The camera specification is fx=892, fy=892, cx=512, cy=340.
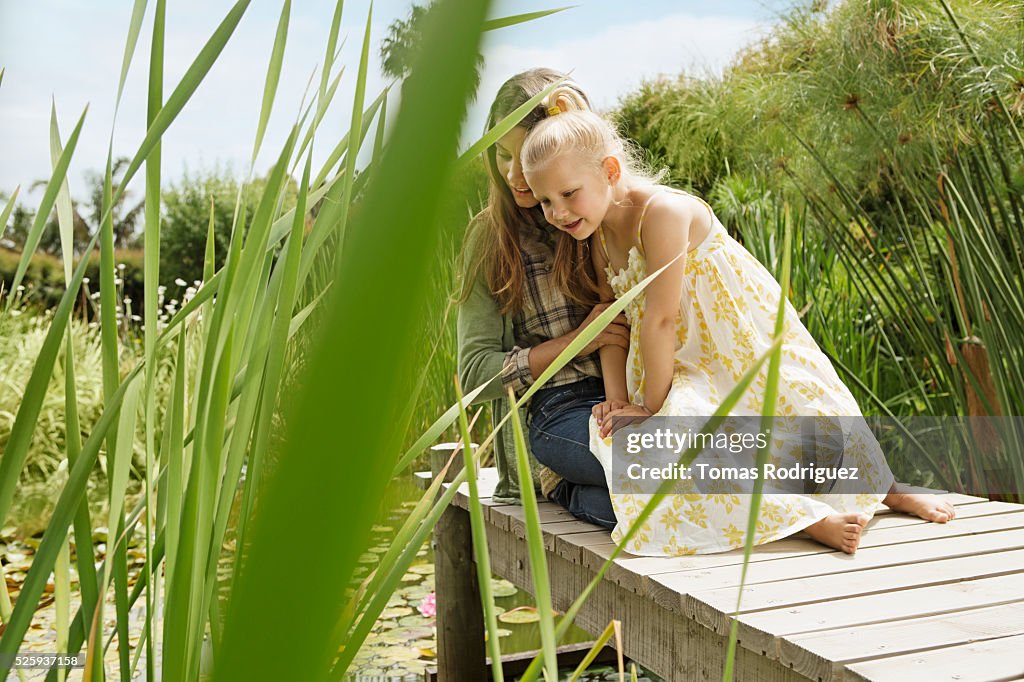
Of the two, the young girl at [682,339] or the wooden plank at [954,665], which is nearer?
the wooden plank at [954,665]

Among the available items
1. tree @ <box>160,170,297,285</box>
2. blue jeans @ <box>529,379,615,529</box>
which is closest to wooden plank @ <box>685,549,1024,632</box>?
blue jeans @ <box>529,379,615,529</box>

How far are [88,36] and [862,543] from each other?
1.48 meters

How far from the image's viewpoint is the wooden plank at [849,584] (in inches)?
52.7

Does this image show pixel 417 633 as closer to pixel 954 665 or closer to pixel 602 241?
pixel 602 241

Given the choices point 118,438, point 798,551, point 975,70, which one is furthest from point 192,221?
point 118,438

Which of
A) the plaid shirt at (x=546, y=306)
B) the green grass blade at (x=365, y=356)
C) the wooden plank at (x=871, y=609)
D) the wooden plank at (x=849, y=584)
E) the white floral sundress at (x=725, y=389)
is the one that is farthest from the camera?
the plaid shirt at (x=546, y=306)

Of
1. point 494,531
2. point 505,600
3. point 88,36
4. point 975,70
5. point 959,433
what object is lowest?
point 505,600

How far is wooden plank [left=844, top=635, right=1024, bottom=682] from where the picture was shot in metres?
1.06

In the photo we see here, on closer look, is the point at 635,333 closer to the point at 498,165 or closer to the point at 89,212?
the point at 498,165

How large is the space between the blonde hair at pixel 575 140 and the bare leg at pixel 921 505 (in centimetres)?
85

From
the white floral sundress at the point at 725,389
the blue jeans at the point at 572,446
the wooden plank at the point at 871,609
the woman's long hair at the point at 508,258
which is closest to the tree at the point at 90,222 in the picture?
the woman's long hair at the point at 508,258

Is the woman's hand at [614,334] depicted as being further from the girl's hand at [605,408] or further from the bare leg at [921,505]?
the bare leg at [921,505]

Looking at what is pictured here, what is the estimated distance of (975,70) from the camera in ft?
9.77

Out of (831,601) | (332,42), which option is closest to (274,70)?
(332,42)
